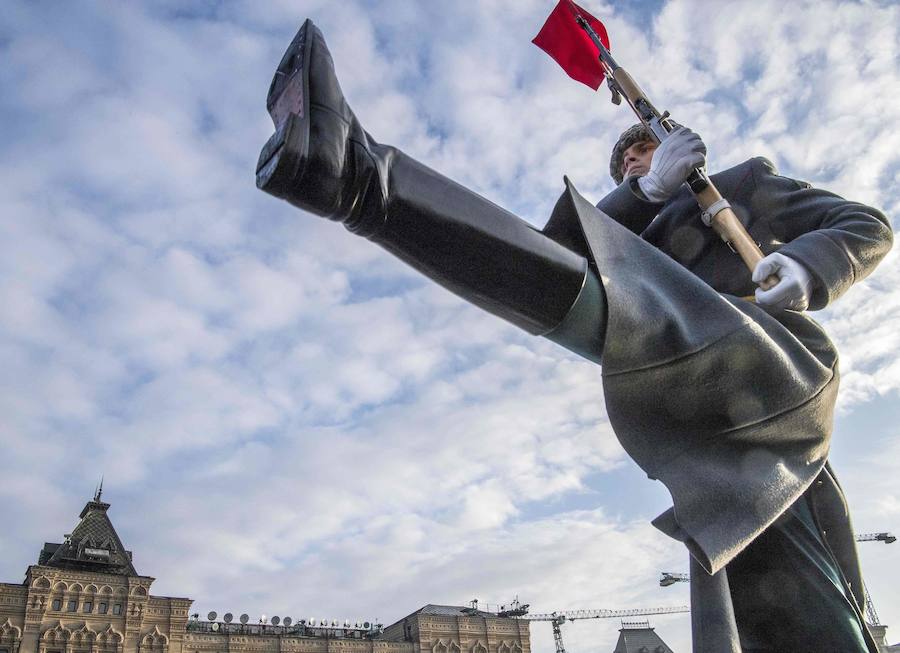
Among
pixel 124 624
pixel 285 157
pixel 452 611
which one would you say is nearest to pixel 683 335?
pixel 285 157

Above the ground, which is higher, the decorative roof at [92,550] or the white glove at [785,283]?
the decorative roof at [92,550]

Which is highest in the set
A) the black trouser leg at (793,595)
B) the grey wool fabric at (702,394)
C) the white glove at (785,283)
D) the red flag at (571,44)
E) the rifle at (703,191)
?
the red flag at (571,44)

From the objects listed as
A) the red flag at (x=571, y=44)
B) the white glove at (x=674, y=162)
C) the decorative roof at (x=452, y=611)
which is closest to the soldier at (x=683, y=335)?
the white glove at (x=674, y=162)

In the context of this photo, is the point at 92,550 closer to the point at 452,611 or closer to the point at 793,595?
the point at 452,611

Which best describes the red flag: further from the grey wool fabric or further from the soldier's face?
the grey wool fabric

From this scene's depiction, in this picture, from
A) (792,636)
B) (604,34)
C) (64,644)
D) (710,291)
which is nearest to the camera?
(710,291)

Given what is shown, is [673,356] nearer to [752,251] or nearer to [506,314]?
[506,314]

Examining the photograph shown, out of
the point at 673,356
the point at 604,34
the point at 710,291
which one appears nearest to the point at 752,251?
the point at 710,291

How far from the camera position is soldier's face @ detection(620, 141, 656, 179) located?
11.8 ft

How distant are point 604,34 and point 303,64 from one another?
2.70 m

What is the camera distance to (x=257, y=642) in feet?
128

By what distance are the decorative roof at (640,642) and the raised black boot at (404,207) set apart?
60157 millimetres

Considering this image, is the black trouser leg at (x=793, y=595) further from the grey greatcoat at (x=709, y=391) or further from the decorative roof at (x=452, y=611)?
the decorative roof at (x=452, y=611)

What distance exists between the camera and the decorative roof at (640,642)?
181 feet
